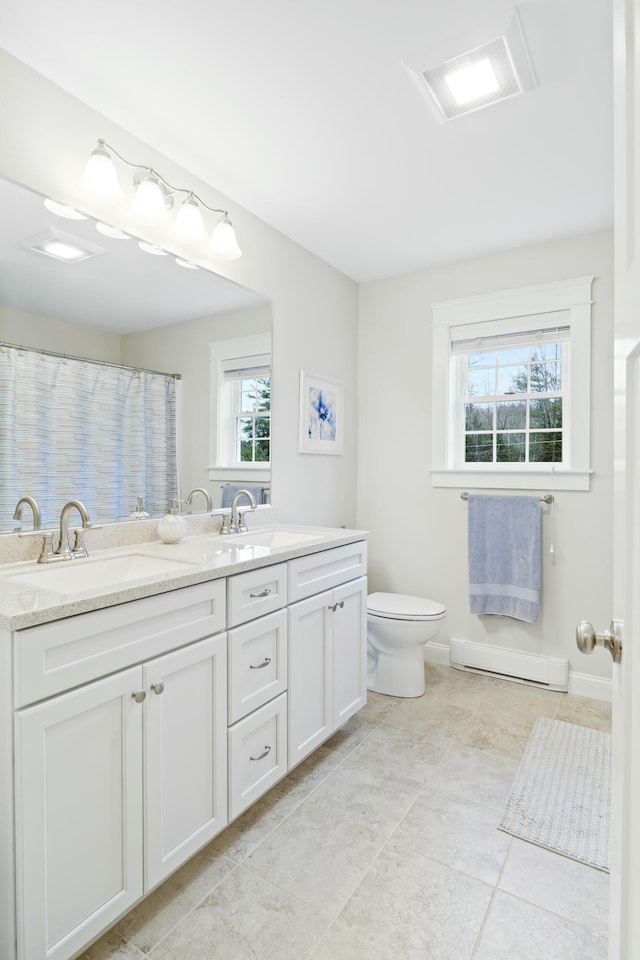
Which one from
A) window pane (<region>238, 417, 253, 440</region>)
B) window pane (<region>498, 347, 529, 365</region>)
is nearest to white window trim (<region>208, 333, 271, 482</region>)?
window pane (<region>238, 417, 253, 440</region>)

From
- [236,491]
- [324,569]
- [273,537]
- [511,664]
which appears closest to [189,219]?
[236,491]

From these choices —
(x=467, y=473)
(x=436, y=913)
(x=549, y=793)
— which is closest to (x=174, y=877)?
(x=436, y=913)

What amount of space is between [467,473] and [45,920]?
8.75ft

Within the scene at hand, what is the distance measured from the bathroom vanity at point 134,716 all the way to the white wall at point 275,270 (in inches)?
39.6

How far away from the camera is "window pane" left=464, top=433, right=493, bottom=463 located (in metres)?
3.11

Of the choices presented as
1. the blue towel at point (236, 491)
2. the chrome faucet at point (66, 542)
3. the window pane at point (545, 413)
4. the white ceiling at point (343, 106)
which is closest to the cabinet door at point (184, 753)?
the chrome faucet at point (66, 542)

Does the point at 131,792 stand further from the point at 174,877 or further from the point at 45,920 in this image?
the point at 174,877

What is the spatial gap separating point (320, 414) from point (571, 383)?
1.40 metres

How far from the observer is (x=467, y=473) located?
10.1 ft

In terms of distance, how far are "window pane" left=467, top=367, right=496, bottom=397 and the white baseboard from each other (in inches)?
60.0

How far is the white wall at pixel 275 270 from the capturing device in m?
1.61

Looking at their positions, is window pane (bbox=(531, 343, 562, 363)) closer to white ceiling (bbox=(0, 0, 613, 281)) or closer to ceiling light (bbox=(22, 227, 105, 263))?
white ceiling (bbox=(0, 0, 613, 281))

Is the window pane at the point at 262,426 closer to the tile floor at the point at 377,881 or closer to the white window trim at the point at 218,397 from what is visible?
the white window trim at the point at 218,397

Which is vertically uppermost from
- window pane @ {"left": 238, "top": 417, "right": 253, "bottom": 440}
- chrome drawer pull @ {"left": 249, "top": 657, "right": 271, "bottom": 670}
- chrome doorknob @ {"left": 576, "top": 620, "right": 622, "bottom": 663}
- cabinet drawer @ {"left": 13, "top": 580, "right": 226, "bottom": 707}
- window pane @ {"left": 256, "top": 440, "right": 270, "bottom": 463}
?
window pane @ {"left": 238, "top": 417, "right": 253, "bottom": 440}
